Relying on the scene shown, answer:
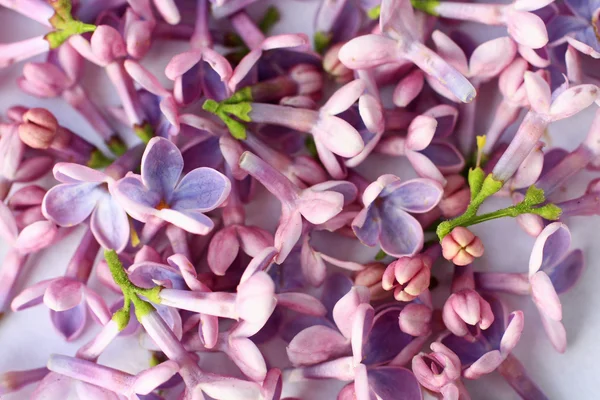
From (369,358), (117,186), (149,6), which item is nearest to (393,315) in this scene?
(369,358)

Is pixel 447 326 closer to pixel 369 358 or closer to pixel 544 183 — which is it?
pixel 369 358

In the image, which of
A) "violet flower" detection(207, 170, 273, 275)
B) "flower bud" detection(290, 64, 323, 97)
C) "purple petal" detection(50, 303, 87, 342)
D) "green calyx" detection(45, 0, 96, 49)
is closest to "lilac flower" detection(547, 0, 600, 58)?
"flower bud" detection(290, 64, 323, 97)

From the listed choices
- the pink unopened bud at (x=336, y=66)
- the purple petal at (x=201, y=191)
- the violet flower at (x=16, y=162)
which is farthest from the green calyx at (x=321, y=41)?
the violet flower at (x=16, y=162)

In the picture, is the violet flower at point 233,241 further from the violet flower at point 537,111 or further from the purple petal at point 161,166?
the violet flower at point 537,111

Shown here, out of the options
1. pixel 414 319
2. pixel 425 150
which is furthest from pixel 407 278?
pixel 425 150

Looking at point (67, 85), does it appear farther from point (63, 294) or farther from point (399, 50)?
point (399, 50)

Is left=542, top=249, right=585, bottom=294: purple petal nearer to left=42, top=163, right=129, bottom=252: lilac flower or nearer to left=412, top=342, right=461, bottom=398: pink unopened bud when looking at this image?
left=412, top=342, right=461, bottom=398: pink unopened bud

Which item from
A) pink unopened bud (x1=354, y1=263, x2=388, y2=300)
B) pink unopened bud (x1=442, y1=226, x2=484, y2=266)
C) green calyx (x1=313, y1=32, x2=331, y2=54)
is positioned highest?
green calyx (x1=313, y1=32, x2=331, y2=54)
